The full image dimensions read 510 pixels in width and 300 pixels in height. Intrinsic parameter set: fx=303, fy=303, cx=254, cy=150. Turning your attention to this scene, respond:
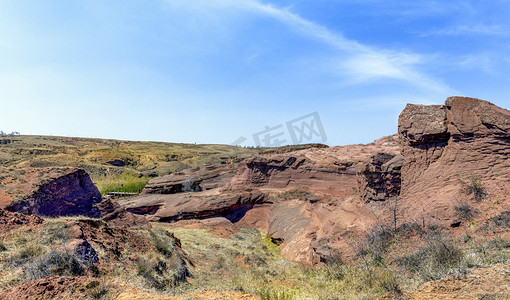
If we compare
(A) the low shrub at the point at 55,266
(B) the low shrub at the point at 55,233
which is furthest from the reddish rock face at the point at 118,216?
(A) the low shrub at the point at 55,266

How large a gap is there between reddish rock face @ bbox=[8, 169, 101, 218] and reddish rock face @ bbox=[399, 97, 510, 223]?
12768mm

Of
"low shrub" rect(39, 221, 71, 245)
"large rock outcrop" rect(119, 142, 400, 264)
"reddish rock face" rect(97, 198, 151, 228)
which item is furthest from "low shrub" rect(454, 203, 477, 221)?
"reddish rock face" rect(97, 198, 151, 228)

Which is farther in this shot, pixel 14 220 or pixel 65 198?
pixel 65 198

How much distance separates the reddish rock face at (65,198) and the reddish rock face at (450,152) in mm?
12768

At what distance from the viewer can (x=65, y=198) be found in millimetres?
12938

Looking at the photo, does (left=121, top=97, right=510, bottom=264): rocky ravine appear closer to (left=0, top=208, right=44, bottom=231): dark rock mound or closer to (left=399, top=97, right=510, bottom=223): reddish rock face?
(left=399, top=97, right=510, bottom=223): reddish rock face

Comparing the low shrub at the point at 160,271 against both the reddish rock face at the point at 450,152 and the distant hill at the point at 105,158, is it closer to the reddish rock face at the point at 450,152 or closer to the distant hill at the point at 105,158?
the reddish rock face at the point at 450,152

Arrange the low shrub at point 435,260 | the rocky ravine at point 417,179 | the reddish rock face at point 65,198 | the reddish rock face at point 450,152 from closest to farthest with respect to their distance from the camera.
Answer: the low shrub at point 435,260 → the reddish rock face at point 450,152 → the rocky ravine at point 417,179 → the reddish rock face at point 65,198

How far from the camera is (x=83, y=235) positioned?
25.0 ft

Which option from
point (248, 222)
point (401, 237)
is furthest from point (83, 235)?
point (248, 222)

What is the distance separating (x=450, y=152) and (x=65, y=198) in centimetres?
1487

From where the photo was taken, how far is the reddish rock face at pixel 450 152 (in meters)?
8.80

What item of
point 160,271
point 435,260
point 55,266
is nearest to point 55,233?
point 55,266

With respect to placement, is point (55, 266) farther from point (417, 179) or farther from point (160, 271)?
point (417, 179)
